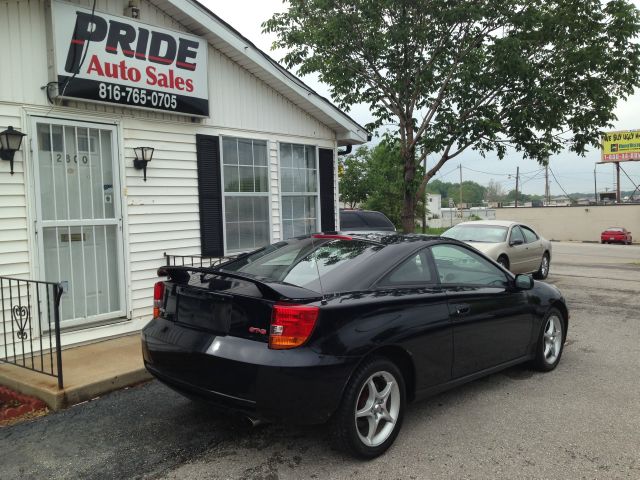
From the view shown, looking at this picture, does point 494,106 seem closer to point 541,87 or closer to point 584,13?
point 541,87

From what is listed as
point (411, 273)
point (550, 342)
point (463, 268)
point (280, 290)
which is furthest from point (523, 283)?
point (280, 290)

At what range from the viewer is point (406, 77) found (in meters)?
11.3

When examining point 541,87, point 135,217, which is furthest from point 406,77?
point 135,217

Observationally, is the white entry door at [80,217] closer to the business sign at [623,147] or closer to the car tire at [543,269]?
the car tire at [543,269]

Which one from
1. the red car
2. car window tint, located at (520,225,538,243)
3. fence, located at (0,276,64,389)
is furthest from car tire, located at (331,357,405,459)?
the red car

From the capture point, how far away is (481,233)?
11773mm

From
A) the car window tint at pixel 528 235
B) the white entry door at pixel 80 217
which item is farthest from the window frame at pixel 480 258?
the car window tint at pixel 528 235

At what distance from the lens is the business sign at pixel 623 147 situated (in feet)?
152

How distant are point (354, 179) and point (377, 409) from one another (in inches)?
1140

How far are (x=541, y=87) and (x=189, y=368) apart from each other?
379 inches

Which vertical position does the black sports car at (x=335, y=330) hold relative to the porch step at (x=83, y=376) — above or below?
above

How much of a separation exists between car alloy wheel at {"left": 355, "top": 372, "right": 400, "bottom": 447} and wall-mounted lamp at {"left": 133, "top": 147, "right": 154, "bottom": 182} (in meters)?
4.29

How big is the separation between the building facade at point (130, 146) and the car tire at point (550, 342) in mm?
4344

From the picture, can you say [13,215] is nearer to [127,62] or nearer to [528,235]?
[127,62]
